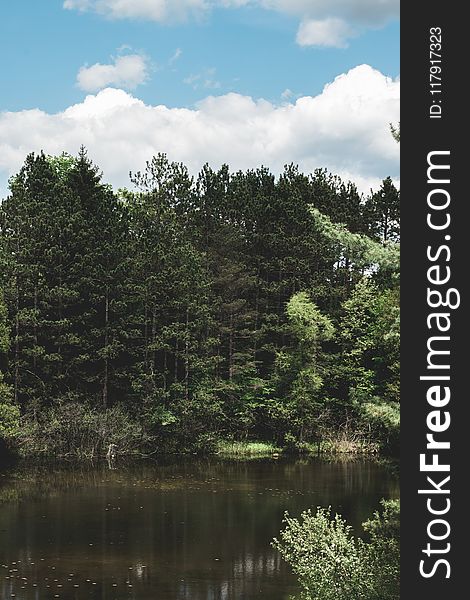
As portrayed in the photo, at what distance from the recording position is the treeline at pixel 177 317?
37.3m

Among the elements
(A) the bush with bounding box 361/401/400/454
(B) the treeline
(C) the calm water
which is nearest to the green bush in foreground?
(A) the bush with bounding box 361/401/400/454

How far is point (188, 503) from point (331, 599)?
15482 mm

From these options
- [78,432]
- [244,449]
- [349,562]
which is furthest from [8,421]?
[349,562]

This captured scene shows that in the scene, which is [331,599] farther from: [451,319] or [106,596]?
[451,319]

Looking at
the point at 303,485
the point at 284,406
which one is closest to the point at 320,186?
the point at 284,406

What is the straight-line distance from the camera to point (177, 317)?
40.0 metres

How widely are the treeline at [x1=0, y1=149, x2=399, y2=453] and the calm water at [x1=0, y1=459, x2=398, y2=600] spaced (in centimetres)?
290

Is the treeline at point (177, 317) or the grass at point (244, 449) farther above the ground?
the treeline at point (177, 317)

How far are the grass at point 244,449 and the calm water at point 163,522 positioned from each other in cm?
211

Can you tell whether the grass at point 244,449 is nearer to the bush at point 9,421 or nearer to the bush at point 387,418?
the bush at point 9,421

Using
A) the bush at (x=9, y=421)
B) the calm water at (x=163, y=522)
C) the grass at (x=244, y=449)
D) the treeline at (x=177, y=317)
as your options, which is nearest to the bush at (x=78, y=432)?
the treeline at (x=177, y=317)

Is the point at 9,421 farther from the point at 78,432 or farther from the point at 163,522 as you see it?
the point at 163,522

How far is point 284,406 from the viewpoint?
4147 centimetres

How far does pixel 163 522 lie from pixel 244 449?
→ 50.6 feet
